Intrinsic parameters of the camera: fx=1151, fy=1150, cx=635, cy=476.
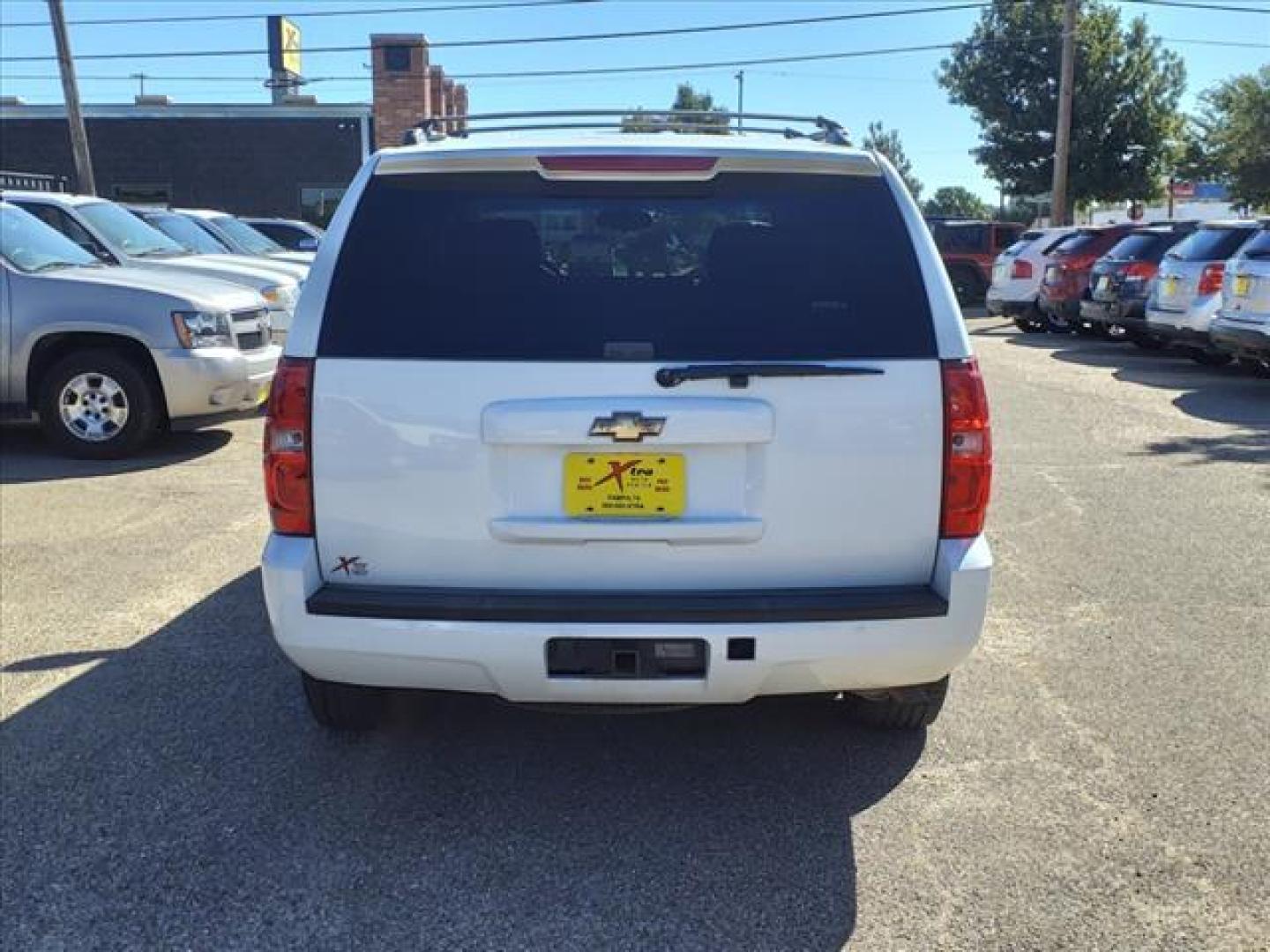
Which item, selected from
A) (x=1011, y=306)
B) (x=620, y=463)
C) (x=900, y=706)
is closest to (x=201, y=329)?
(x=620, y=463)

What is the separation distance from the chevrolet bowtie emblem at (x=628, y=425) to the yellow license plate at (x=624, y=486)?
0.22ft

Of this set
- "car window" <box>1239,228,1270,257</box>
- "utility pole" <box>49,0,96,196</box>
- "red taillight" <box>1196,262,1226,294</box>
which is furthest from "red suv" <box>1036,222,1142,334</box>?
"utility pole" <box>49,0,96,196</box>

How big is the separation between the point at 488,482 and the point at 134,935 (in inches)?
54.4

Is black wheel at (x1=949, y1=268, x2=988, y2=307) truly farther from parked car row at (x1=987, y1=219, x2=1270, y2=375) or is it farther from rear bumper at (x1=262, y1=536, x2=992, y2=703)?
rear bumper at (x1=262, y1=536, x2=992, y2=703)

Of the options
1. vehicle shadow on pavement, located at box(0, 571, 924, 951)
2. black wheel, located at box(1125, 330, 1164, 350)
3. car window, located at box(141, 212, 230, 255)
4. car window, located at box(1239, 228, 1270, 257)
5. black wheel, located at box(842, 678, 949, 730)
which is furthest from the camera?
black wheel, located at box(1125, 330, 1164, 350)

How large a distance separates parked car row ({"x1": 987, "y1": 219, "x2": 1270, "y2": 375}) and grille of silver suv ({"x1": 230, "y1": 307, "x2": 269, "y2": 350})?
863 centimetres

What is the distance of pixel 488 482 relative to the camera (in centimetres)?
298

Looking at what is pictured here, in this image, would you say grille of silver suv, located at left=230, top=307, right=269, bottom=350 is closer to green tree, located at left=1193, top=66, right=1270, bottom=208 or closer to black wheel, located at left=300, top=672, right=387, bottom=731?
Result: black wheel, located at left=300, top=672, right=387, bottom=731

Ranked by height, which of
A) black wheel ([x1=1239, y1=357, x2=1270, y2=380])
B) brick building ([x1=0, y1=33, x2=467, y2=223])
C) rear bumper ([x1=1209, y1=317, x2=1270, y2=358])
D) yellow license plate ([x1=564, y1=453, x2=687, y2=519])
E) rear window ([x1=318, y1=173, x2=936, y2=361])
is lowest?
black wheel ([x1=1239, y1=357, x2=1270, y2=380])

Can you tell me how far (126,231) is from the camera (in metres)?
10.6

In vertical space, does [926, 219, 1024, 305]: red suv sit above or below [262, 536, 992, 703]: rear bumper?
above

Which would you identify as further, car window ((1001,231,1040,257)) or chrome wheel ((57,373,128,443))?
car window ((1001,231,1040,257))

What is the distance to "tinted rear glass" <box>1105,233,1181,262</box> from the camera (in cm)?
1464

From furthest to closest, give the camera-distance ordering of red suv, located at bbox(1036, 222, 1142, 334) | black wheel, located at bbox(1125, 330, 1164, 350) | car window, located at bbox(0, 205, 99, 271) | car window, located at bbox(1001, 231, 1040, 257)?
car window, located at bbox(1001, 231, 1040, 257) → red suv, located at bbox(1036, 222, 1142, 334) → black wheel, located at bbox(1125, 330, 1164, 350) → car window, located at bbox(0, 205, 99, 271)
